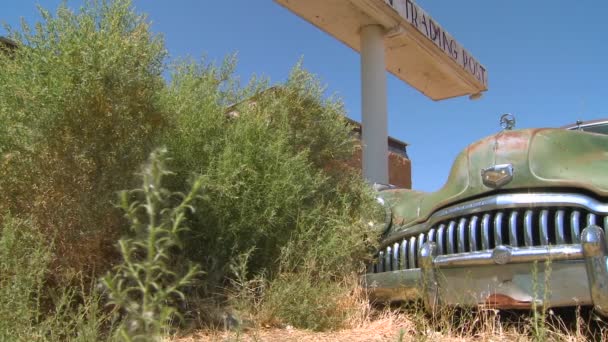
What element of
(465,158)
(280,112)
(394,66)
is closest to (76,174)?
(280,112)

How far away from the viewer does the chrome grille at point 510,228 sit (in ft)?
9.59

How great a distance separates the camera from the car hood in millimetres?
3129

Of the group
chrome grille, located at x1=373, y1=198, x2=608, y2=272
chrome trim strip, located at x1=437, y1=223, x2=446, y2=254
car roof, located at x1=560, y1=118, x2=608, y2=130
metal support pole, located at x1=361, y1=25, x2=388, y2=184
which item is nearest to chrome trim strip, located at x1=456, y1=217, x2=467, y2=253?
chrome grille, located at x1=373, y1=198, x2=608, y2=272

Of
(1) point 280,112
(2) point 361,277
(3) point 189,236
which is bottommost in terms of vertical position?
(2) point 361,277

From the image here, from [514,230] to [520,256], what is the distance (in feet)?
0.54

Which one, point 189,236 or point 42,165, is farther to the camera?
point 189,236

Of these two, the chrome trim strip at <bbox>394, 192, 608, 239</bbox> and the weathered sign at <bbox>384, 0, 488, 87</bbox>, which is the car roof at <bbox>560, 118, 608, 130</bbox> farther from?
the weathered sign at <bbox>384, 0, 488, 87</bbox>

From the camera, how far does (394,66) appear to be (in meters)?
9.61

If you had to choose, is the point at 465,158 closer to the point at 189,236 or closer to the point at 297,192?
the point at 297,192

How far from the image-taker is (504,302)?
10.0 ft

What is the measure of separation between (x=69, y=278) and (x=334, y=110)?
3.34 meters

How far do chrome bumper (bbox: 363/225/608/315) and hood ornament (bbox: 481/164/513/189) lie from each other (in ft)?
1.47

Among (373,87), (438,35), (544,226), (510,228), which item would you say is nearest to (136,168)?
(510,228)

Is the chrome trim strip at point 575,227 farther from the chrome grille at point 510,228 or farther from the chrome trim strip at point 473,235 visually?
the chrome trim strip at point 473,235
